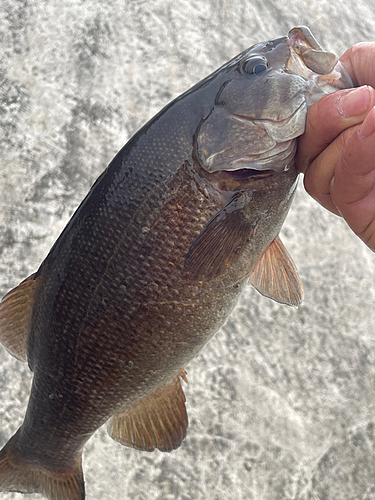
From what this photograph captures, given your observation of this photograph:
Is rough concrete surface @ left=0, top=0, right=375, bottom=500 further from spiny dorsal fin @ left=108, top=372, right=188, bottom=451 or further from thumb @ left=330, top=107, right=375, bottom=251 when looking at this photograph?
thumb @ left=330, top=107, right=375, bottom=251

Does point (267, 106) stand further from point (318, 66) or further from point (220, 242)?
point (220, 242)

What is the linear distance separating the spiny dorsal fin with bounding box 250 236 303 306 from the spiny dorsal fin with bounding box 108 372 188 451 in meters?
0.44

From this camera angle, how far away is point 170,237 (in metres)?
1.12

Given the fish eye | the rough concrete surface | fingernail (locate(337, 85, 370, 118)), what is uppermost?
the fish eye

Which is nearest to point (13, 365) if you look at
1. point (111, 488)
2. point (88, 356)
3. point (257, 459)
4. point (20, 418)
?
point (20, 418)

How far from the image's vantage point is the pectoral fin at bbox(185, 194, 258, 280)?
3.66 ft

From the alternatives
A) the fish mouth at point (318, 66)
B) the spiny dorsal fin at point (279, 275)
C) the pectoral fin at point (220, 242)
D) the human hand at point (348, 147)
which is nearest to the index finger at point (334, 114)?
the human hand at point (348, 147)

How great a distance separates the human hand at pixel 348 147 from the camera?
976 mm

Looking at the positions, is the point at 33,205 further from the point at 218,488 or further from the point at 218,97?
the point at 218,488

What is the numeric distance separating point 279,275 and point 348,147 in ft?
1.65

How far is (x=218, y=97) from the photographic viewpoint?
1.16 meters

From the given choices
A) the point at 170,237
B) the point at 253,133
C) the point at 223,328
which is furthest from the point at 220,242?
the point at 223,328

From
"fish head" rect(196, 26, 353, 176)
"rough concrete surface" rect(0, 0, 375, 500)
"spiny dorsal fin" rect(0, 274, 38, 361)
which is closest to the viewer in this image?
"fish head" rect(196, 26, 353, 176)

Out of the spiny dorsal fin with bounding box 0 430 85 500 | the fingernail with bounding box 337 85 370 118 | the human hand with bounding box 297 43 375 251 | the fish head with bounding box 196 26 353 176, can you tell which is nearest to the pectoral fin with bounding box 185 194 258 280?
the fish head with bounding box 196 26 353 176
